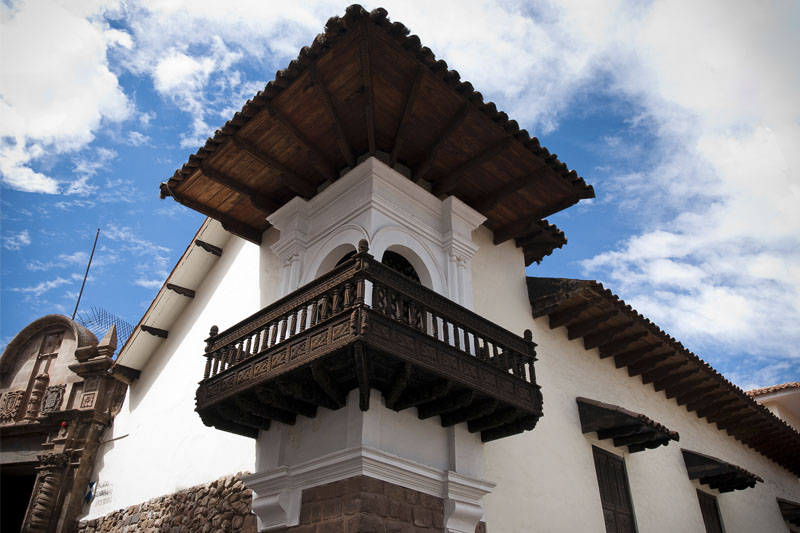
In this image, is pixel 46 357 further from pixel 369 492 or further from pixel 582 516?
pixel 582 516

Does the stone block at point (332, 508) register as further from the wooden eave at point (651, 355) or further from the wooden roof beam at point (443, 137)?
the wooden eave at point (651, 355)

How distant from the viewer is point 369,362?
5.77m

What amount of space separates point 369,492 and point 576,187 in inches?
189

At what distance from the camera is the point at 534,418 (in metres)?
6.83

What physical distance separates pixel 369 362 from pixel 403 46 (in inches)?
125

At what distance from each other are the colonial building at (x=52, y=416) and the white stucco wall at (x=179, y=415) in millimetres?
357

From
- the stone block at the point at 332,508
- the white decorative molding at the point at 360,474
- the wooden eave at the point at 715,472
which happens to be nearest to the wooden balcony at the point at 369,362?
the white decorative molding at the point at 360,474

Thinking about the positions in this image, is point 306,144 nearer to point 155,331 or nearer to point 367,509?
point 367,509

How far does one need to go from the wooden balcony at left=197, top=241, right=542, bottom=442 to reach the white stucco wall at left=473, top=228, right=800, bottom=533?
1.09 metres

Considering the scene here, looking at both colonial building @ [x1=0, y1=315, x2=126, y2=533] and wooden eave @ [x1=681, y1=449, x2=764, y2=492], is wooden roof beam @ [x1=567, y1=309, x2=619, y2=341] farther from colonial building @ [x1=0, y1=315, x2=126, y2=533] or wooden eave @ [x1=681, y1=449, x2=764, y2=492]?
colonial building @ [x1=0, y1=315, x2=126, y2=533]

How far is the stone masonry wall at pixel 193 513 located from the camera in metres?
7.47

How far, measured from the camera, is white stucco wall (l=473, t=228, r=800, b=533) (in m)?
7.63

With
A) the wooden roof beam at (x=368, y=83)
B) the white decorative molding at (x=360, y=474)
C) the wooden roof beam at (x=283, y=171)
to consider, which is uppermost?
the wooden roof beam at (x=283, y=171)

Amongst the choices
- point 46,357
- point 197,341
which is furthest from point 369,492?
point 46,357
